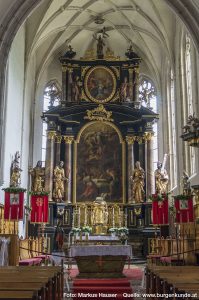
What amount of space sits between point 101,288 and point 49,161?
11268 millimetres

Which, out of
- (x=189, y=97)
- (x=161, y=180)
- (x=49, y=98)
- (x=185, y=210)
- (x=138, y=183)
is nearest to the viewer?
(x=185, y=210)

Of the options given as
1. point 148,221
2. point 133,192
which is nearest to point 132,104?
point 133,192

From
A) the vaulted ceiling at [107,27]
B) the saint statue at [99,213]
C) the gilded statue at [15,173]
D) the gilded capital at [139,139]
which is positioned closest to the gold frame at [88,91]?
Answer: the vaulted ceiling at [107,27]

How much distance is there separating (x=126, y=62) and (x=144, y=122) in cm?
331

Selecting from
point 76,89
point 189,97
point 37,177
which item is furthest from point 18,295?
point 76,89

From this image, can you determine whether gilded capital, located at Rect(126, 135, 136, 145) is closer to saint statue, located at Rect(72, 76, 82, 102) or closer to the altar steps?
saint statue, located at Rect(72, 76, 82, 102)

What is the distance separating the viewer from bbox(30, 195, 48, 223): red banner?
15070 mm

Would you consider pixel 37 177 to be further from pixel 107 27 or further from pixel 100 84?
pixel 107 27

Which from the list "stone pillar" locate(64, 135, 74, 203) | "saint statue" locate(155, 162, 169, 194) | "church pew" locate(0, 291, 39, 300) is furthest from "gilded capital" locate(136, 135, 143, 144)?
"church pew" locate(0, 291, 39, 300)

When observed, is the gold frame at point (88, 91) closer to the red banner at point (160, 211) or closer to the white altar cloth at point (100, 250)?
the red banner at point (160, 211)

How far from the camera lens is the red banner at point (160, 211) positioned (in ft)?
52.8

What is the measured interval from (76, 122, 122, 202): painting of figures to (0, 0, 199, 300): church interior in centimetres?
5

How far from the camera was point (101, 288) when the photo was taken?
8.10 meters

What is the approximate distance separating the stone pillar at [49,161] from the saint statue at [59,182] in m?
0.22
